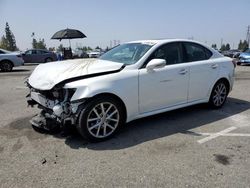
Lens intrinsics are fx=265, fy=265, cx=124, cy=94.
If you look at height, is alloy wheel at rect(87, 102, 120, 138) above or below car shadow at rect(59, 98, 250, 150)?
above

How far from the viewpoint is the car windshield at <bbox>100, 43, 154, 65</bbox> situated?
4.68 meters

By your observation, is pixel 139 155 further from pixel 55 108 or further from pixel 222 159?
pixel 55 108

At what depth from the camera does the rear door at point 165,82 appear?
14.6ft

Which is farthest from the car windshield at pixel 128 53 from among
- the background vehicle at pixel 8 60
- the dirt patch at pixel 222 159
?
the background vehicle at pixel 8 60

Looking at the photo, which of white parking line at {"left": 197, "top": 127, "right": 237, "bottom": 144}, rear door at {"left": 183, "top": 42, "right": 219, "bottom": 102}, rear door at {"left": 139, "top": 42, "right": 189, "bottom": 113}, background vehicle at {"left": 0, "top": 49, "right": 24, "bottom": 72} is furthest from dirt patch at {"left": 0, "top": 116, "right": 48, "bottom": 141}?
background vehicle at {"left": 0, "top": 49, "right": 24, "bottom": 72}

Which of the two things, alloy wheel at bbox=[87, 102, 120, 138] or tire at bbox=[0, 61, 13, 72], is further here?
tire at bbox=[0, 61, 13, 72]

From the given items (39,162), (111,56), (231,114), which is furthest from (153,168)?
(231,114)

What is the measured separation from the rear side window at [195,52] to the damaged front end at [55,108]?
8.29 feet

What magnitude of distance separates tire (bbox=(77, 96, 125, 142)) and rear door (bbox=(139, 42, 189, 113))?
1.56ft

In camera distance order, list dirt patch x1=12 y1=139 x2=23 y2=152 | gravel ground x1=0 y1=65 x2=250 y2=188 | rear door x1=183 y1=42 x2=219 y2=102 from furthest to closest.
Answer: rear door x1=183 y1=42 x2=219 y2=102 < dirt patch x1=12 y1=139 x2=23 y2=152 < gravel ground x1=0 y1=65 x2=250 y2=188

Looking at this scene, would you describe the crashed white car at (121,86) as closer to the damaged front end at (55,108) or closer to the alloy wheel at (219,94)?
the damaged front end at (55,108)

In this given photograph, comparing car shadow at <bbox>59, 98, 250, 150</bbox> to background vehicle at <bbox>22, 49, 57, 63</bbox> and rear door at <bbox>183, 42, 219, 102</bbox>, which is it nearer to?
rear door at <bbox>183, 42, 219, 102</bbox>

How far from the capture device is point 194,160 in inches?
138

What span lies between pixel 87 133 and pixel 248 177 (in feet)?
7.32
